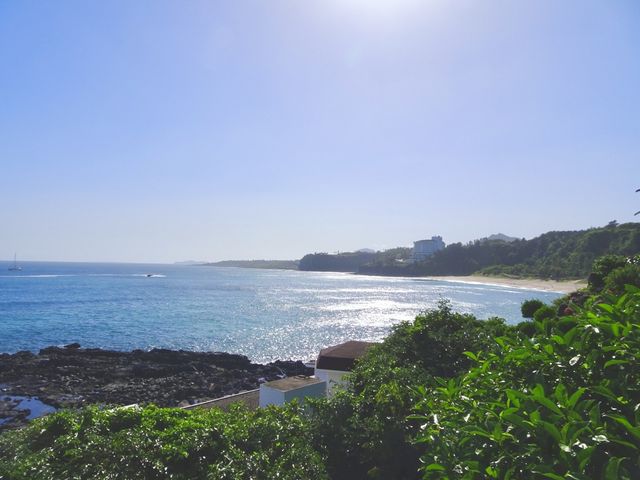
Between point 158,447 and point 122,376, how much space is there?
27.5m

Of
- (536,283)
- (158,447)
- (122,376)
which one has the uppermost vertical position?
(158,447)

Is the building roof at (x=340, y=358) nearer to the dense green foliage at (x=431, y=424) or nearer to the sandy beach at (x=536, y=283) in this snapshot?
the dense green foliage at (x=431, y=424)

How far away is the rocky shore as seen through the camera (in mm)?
24969

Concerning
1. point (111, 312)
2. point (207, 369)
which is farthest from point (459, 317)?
point (111, 312)

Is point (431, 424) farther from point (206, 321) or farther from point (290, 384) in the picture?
point (206, 321)

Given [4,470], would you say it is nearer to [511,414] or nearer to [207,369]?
[511,414]

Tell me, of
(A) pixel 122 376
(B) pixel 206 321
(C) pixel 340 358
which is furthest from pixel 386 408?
(B) pixel 206 321

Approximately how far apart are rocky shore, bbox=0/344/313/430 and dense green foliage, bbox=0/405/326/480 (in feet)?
55.4

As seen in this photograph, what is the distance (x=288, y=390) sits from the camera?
1366 centimetres

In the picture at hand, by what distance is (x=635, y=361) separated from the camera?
9.42ft

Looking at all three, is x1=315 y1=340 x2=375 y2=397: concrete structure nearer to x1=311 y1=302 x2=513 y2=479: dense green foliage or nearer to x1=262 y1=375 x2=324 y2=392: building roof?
x1=262 y1=375 x2=324 y2=392: building roof

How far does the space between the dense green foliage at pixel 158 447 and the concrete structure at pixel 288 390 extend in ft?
21.9

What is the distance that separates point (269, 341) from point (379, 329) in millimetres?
13406

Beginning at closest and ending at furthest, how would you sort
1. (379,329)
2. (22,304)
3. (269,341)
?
(269,341) → (379,329) → (22,304)
